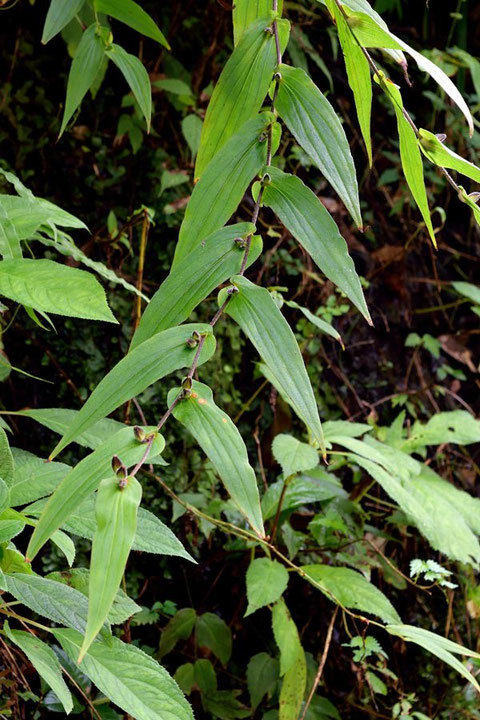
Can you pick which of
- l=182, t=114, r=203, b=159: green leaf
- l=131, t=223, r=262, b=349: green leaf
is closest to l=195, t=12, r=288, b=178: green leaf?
l=131, t=223, r=262, b=349: green leaf

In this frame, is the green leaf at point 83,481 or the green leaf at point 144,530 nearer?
the green leaf at point 83,481

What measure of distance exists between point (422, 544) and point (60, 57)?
58.9 inches

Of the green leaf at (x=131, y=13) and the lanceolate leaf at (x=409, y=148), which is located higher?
the green leaf at (x=131, y=13)

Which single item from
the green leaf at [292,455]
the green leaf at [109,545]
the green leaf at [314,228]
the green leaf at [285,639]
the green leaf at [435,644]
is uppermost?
the green leaf at [314,228]

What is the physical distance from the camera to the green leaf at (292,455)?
1.29 m

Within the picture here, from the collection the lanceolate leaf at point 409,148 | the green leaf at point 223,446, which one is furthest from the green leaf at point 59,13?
the green leaf at point 223,446

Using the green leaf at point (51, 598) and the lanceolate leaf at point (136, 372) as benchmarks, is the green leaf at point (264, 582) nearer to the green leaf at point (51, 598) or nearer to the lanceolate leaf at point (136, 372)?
the green leaf at point (51, 598)

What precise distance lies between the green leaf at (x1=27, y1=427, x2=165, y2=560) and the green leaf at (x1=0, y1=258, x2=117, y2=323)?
21 cm

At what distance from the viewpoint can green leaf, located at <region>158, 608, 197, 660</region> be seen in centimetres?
131

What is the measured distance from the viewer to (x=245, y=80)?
2.07 ft

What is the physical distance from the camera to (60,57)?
5.35 ft

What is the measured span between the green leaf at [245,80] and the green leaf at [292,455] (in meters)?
0.77

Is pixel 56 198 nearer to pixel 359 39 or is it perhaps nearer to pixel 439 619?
pixel 359 39

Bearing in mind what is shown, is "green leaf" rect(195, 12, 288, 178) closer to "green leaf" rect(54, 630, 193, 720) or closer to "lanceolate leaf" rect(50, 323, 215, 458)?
"lanceolate leaf" rect(50, 323, 215, 458)
